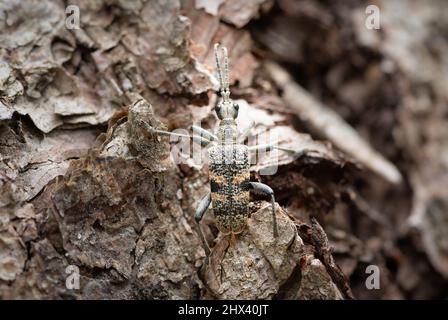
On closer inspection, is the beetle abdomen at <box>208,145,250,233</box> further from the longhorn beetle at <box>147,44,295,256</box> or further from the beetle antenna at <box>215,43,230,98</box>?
the beetle antenna at <box>215,43,230,98</box>

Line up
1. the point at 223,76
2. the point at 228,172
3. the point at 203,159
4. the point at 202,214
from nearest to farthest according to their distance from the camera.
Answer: the point at 202,214 < the point at 228,172 < the point at 203,159 < the point at 223,76

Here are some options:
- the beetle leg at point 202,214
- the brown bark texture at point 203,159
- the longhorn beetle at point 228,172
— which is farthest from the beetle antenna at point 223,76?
the beetle leg at point 202,214

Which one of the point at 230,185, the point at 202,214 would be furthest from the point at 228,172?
the point at 202,214

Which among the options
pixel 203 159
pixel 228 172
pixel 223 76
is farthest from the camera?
pixel 223 76

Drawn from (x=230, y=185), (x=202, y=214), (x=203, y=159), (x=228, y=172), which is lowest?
(x=202, y=214)

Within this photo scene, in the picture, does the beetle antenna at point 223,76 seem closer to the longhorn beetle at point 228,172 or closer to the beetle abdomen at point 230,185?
the longhorn beetle at point 228,172

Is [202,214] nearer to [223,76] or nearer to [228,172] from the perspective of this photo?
[228,172]

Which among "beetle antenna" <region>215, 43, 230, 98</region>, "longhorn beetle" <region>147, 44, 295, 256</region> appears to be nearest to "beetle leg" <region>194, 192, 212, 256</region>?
"longhorn beetle" <region>147, 44, 295, 256</region>

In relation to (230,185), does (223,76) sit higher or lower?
higher
